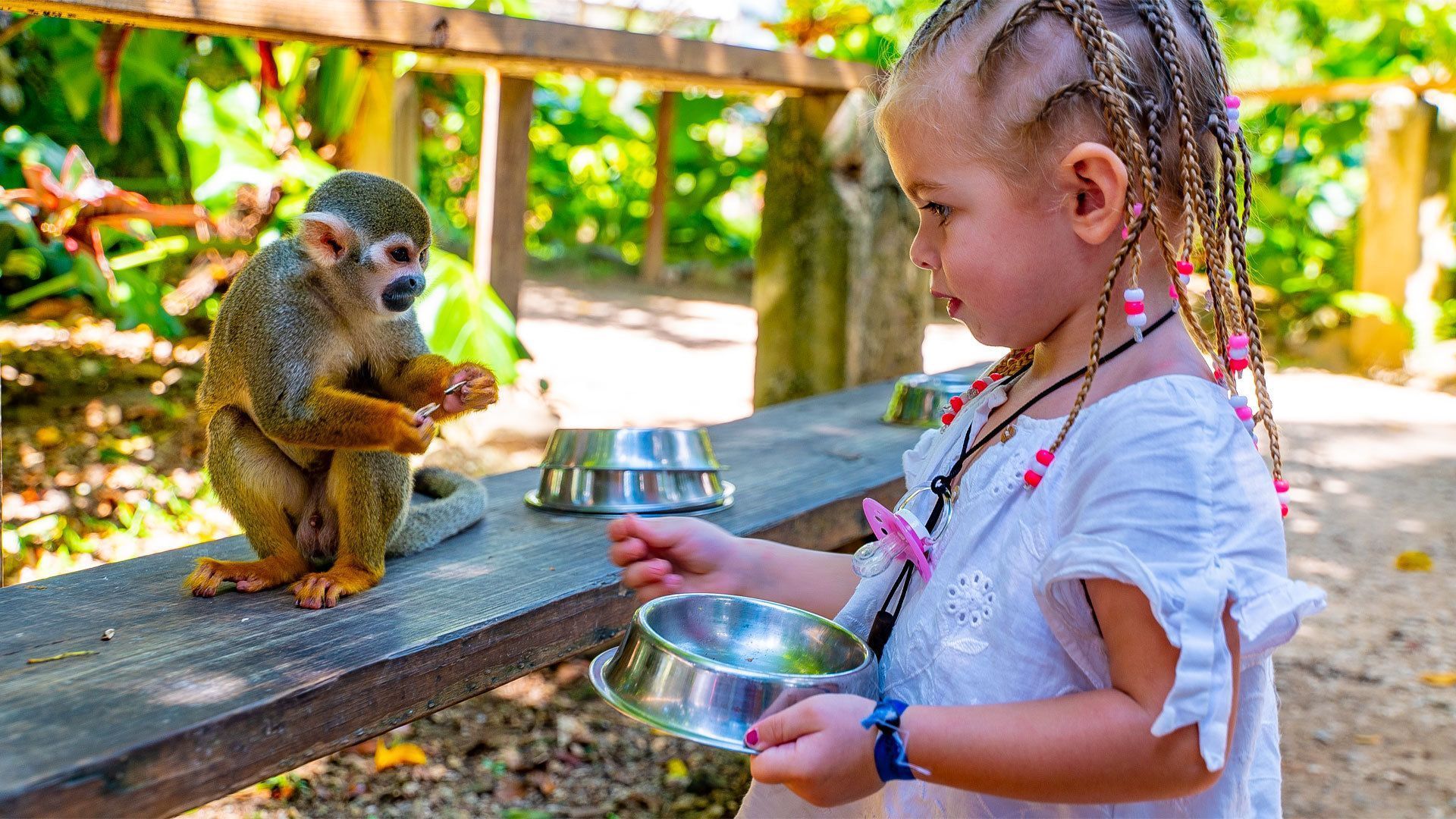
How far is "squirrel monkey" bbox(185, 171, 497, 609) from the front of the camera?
5.71ft

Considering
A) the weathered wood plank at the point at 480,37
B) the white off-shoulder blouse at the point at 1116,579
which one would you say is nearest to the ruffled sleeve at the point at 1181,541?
the white off-shoulder blouse at the point at 1116,579

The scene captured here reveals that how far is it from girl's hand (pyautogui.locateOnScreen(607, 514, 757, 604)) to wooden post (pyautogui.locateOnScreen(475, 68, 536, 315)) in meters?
2.46

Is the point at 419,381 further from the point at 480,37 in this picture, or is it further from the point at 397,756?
the point at 397,756

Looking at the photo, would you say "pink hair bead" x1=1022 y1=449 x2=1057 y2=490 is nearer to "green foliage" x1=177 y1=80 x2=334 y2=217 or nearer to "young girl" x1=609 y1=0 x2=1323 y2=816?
"young girl" x1=609 y1=0 x2=1323 y2=816

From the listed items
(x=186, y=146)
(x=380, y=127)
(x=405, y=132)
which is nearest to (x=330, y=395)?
(x=380, y=127)

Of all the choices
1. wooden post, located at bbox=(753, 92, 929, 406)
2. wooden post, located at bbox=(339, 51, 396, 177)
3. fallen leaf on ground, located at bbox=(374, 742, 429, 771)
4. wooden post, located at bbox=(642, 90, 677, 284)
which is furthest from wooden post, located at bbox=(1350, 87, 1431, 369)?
fallen leaf on ground, located at bbox=(374, 742, 429, 771)

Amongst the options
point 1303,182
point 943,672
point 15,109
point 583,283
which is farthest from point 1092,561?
point 1303,182

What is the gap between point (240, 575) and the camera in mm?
1682

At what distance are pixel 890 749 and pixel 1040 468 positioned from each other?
12.6 inches

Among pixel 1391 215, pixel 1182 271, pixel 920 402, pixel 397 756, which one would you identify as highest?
pixel 1391 215

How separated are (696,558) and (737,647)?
146 millimetres

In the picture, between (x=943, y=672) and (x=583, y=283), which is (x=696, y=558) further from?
(x=583, y=283)

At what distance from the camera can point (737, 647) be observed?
1.38m

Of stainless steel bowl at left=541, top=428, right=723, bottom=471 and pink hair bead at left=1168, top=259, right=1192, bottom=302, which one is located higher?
pink hair bead at left=1168, top=259, right=1192, bottom=302
